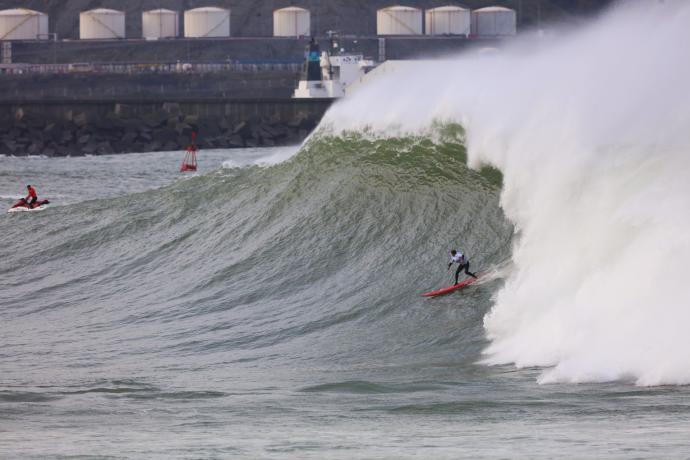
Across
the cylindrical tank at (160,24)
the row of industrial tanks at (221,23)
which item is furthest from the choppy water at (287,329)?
the cylindrical tank at (160,24)

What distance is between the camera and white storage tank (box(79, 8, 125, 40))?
295 feet

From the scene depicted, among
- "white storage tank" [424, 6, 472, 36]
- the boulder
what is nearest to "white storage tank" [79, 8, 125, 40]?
"white storage tank" [424, 6, 472, 36]

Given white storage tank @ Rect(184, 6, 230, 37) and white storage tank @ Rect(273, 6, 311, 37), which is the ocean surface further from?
white storage tank @ Rect(184, 6, 230, 37)

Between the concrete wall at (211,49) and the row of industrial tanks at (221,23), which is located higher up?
the row of industrial tanks at (221,23)

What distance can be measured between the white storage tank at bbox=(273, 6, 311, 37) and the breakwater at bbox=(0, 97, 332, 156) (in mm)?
24221

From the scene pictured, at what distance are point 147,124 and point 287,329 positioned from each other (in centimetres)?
5009

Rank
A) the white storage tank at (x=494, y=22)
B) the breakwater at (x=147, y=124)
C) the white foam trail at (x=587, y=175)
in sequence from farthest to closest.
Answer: the white storage tank at (x=494, y=22), the breakwater at (x=147, y=124), the white foam trail at (x=587, y=175)

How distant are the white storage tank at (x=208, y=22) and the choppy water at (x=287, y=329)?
2500 inches

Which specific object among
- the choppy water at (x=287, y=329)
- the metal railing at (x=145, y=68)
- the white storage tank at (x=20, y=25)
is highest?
the white storage tank at (x=20, y=25)

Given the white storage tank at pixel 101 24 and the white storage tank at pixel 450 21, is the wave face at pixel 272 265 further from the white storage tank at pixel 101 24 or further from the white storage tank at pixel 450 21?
the white storage tank at pixel 450 21

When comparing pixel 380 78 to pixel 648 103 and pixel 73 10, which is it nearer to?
pixel 648 103

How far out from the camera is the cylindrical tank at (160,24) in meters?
91.5

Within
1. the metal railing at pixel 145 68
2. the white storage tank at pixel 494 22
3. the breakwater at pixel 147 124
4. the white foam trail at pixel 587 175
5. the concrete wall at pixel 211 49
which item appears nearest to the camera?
the white foam trail at pixel 587 175

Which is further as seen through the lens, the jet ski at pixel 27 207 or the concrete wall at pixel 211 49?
the concrete wall at pixel 211 49
